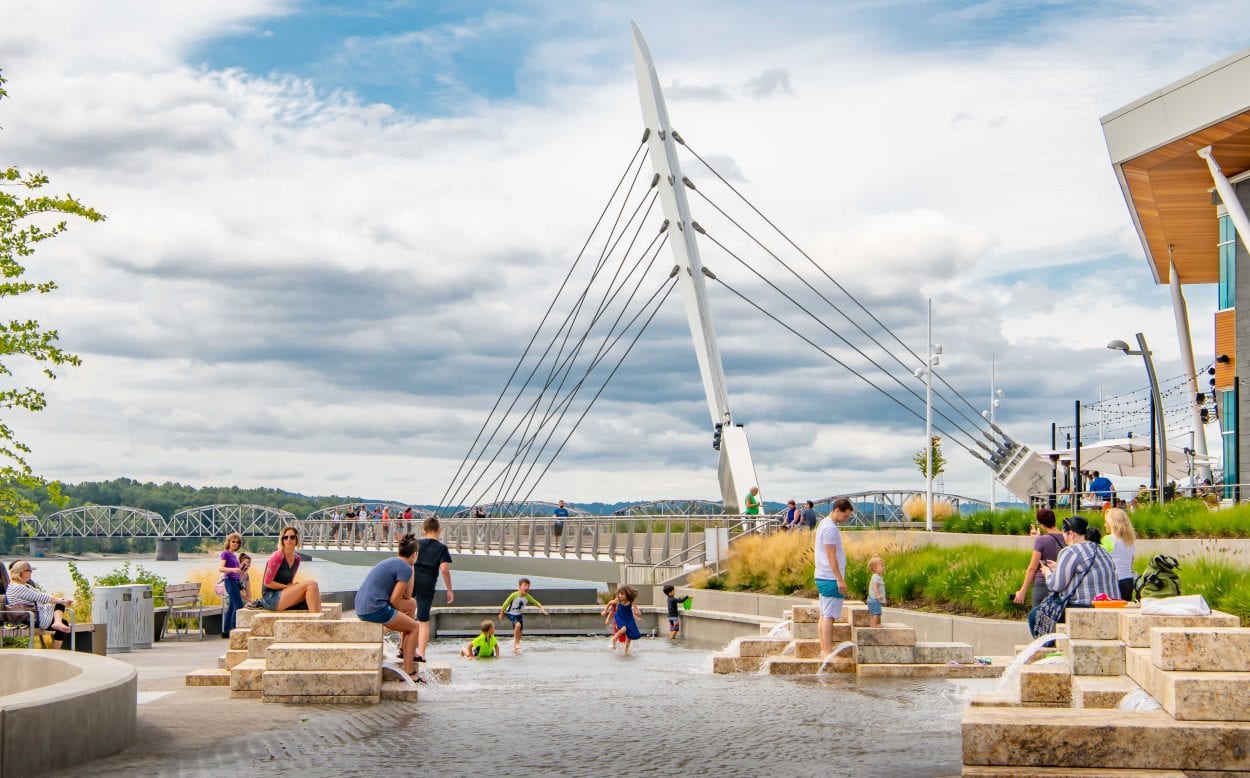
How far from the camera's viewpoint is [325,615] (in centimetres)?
1348

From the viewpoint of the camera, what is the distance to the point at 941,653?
1544 centimetres

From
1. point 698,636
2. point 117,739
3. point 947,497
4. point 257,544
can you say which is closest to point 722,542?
point 698,636

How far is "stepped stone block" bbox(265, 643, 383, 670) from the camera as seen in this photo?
12.5 metres

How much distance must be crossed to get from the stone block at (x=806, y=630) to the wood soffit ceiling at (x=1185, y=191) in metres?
18.4

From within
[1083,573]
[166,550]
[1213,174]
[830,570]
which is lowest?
[166,550]

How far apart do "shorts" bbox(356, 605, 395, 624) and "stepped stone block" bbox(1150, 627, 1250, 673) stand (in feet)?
24.8

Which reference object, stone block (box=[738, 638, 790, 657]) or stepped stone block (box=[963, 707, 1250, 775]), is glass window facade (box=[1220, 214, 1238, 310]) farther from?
stepped stone block (box=[963, 707, 1250, 775])

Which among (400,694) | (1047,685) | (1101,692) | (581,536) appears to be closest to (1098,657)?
(1047,685)

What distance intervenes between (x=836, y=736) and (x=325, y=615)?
18.0 ft

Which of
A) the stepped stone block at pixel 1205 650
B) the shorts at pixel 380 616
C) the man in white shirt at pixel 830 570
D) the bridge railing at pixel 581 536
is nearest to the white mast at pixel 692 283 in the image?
the bridge railing at pixel 581 536

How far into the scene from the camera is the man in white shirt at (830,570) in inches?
594

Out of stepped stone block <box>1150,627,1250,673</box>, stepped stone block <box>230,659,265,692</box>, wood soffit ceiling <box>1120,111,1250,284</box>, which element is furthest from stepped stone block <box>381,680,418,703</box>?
wood soffit ceiling <box>1120,111,1250,284</box>

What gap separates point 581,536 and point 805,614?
95.2ft

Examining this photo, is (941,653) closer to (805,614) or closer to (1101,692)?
(805,614)
